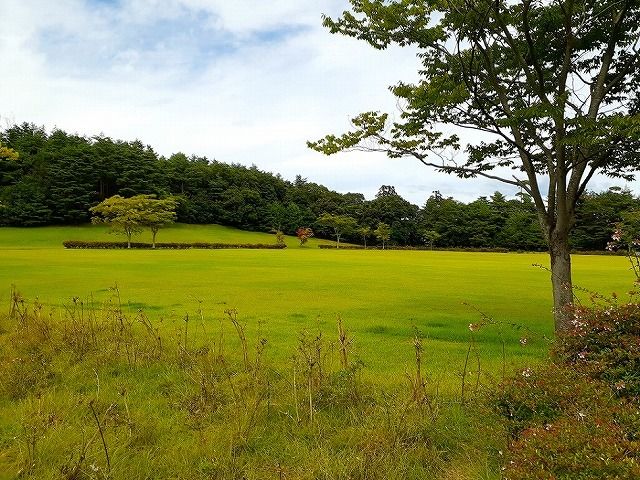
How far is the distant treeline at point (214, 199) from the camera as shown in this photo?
252 ft

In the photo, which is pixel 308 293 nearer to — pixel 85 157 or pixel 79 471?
pixel 79 471

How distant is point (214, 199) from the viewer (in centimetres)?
9862

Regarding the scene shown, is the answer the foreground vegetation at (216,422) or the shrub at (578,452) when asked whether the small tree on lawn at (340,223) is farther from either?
the shrub at (578,452)

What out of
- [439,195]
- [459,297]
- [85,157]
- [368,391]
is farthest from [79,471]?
[439,195]

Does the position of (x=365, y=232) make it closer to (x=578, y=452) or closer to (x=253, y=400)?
(x=253, y=400)

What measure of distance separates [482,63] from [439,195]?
4322 inches

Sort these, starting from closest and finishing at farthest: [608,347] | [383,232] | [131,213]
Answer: [608,347]
[131,213]
[383,232]

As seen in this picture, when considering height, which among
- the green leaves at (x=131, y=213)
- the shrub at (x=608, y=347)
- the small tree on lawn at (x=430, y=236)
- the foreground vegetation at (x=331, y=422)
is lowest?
the foreground vegetation at (x=331, y=422)

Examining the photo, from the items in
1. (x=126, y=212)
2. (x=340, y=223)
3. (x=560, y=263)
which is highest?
(x=340, y=223)

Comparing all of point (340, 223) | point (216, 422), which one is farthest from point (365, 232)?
point (216, 422)

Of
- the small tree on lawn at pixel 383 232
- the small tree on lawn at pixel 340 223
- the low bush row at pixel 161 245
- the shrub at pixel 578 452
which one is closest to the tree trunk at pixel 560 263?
the shrub at pixel 578 452

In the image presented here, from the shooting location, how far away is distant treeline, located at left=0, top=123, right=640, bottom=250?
252 ft

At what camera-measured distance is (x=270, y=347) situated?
8.60 m

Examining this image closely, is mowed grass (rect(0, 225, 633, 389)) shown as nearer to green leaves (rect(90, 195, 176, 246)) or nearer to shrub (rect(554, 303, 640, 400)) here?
shrub (rect(554, 303, 640, 400))
